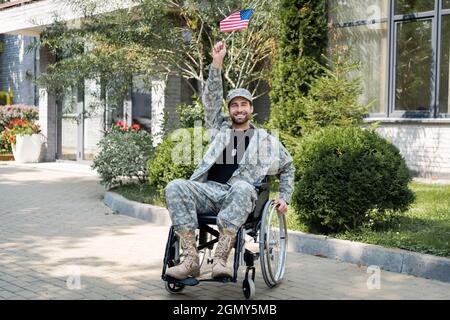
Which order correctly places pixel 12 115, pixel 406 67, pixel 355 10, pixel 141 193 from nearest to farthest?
pixel 141 193, pixel 406 67, pixel 355 10, pixel 12 115

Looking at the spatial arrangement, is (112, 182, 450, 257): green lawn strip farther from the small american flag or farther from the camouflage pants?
the small american flag

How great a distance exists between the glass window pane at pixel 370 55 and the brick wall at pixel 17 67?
1084 centimetres

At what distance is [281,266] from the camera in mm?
5418

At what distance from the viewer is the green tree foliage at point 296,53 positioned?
1109cm

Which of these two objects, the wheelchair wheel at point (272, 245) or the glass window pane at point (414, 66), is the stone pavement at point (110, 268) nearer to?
the wheelchair wheel at point (272, 245)

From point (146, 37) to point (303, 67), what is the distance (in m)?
2.67

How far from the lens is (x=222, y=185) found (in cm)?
520

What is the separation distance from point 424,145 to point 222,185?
6.61m

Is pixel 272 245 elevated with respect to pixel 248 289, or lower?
elevated

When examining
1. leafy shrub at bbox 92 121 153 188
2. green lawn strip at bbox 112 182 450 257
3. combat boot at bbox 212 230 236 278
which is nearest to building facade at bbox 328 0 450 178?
green lawn strip at bbox 112 182 450 257

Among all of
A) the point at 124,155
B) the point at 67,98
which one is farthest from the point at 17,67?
the point at 124,155

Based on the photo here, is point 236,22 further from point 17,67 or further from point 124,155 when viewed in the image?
point 17,67

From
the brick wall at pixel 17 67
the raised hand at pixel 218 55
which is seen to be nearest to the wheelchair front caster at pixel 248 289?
the raised hand at pixel 218 55
